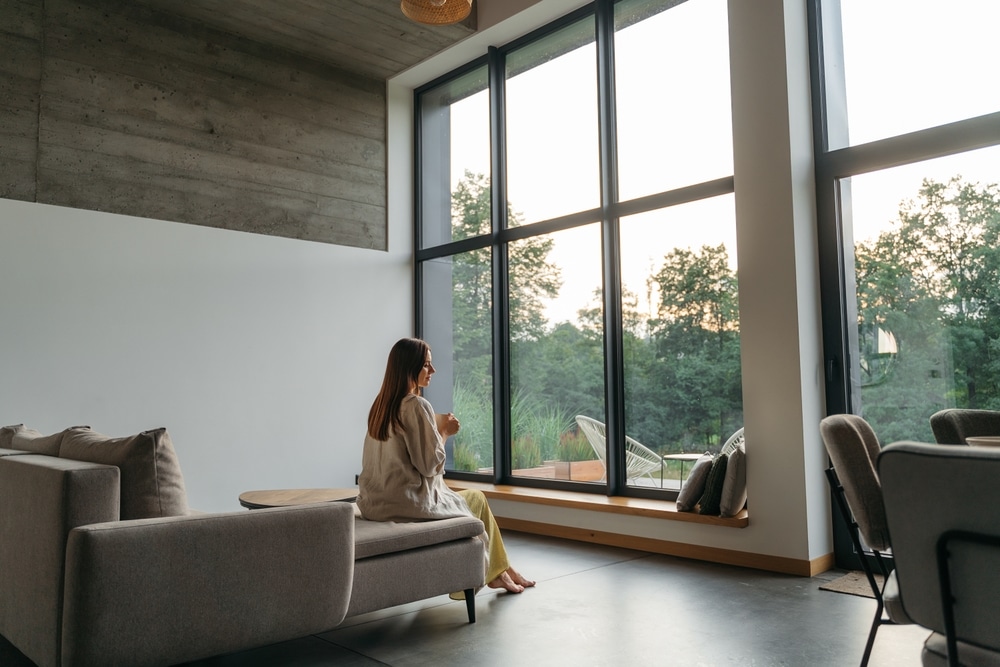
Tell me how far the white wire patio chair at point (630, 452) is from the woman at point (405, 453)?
1912mm

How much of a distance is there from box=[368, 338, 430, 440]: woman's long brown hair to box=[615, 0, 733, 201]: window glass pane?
2532 millimetres

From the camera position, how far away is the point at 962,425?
2484 mm

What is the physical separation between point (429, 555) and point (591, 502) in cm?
204

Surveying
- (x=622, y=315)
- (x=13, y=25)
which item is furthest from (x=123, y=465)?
(x=13, y=25)

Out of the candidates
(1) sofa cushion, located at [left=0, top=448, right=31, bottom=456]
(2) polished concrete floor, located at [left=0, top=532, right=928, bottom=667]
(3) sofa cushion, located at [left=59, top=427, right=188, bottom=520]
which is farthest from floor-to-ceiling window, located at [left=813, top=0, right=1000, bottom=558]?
(1) sofa cushion, located at [left=0, top=448, right=31, bottom=456]

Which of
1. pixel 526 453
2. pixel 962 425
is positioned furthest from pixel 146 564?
pixel 526 453

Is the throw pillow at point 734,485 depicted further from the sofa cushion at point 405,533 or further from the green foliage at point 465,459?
the green foliage at point 465,459

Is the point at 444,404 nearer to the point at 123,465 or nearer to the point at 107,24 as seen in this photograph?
the point at 107,24

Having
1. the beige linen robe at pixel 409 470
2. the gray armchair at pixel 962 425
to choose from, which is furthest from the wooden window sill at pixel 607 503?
the gray armchair at pixel 962 425

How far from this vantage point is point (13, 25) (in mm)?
4898

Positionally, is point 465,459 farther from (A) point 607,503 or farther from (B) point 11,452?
(B) point 11,452

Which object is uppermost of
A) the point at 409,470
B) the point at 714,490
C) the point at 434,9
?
the point at 434,9

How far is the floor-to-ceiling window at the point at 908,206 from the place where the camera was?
3783 millimetres

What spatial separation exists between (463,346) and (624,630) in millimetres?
3771
